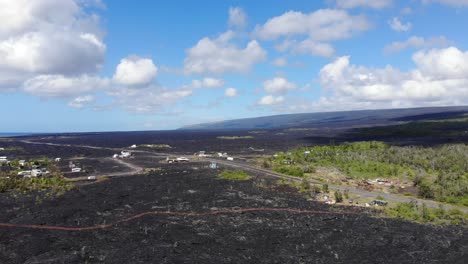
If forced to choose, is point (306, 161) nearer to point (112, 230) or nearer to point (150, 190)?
point (150, 190)

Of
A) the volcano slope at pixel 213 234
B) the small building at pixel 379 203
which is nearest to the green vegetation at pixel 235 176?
the volcano slope at pixel 213 234

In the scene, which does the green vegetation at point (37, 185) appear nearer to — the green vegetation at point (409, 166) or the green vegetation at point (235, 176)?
the green vegetation at point (235, 176)

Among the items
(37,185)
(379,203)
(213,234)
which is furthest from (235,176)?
(37,185)

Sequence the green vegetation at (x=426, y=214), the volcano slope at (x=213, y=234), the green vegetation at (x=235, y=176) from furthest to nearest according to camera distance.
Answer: the green vegetation at (x=235, y=176) < the green vegetation at (x=426, y=214) < the volcano slope at (x=213, y=234)

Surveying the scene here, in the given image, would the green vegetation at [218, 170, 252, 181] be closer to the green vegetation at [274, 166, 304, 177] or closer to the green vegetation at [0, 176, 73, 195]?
the green vegetation at [274, 166, 304, 177]

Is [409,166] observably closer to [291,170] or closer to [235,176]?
[291,170]

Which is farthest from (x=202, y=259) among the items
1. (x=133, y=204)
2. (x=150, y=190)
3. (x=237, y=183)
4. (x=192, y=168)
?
(x=192, y=168)
